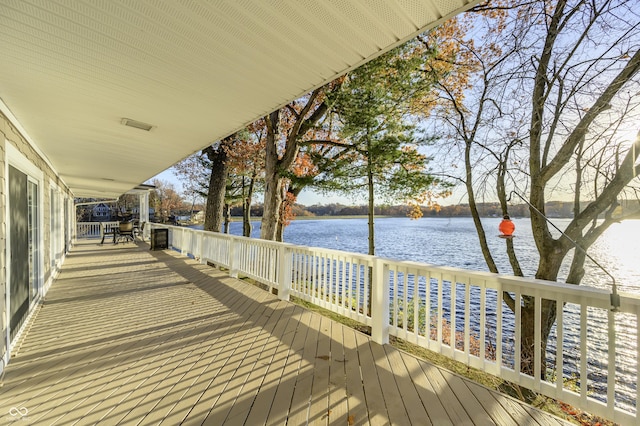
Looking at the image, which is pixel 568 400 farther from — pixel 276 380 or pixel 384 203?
pixel 384 203

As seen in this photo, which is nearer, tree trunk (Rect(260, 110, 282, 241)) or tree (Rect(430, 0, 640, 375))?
tree (Rect(430, 0, 640, 375))

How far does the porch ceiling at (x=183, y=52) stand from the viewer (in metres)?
1.54

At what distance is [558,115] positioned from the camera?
4715mm

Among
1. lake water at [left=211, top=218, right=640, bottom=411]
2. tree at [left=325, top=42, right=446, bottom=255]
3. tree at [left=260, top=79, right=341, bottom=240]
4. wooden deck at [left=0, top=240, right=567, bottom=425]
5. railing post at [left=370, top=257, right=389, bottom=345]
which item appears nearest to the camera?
wooden deck at [left=0, top=240, right=567, bottom=425]

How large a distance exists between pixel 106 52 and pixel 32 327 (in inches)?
140

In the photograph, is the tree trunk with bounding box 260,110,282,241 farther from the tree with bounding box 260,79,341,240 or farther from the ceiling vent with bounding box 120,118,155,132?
the ceiling vent with bounding box 120,118,155,132

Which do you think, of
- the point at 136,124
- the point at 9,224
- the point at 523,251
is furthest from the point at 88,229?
the point at 523,251

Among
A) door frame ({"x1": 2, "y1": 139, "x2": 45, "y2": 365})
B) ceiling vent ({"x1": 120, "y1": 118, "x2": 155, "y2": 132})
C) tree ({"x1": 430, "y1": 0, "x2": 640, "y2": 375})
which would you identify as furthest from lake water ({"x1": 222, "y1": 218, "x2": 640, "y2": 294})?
door frame ({"x1": 2, "y1": 139, "x2": 45, "y2": 365})

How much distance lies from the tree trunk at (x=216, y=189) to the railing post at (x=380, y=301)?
299 inches

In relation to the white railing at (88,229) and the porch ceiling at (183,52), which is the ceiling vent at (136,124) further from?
the white railing at (88,229)

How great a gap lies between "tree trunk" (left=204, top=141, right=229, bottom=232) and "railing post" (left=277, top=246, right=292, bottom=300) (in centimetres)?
563

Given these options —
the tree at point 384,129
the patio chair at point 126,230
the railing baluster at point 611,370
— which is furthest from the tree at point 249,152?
the railing baluster at point 611,370

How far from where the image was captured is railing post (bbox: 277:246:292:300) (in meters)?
4.52

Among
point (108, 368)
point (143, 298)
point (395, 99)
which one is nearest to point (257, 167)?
point (395, 99)
